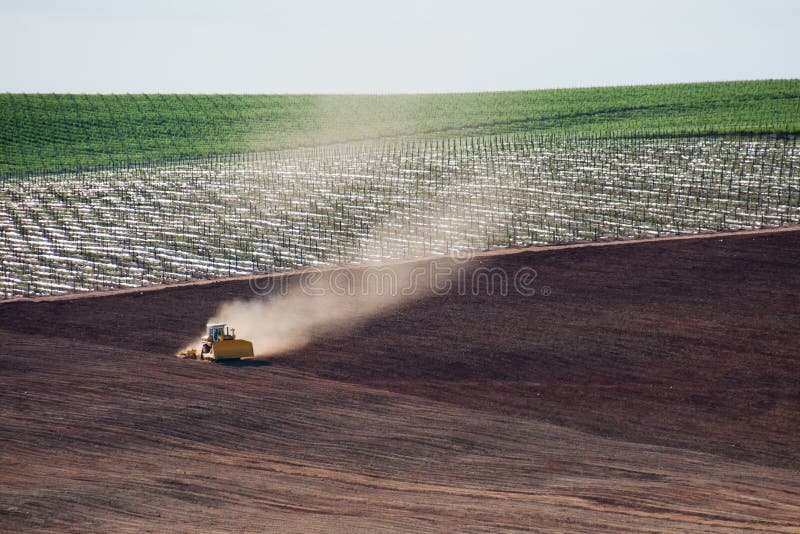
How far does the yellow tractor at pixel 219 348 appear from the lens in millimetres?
31172

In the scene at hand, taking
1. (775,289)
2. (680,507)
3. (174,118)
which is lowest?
(680,507)

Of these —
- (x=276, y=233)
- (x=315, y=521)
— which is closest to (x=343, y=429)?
(x=315, y=521)

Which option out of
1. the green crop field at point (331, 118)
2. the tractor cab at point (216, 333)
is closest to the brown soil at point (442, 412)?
the tractor cab at point (216, 333)

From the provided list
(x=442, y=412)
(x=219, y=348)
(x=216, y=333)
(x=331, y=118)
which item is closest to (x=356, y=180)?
(x=216, y=333)

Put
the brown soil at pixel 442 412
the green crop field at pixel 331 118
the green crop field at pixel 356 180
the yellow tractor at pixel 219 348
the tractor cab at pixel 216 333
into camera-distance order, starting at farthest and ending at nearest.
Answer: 1. the green crop field at pixel 331 118
2. the green crop field at pixel 356 180
3. the tractor cab at pixel 216 333
4. the yellow tractor at pixel 219 348
5. the brown soil at pixel 442 412

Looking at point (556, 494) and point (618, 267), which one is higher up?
point (618, 267)

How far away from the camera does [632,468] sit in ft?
71.0

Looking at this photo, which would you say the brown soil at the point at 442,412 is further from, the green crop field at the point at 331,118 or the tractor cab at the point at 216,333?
the green crop field at the point at 331,118

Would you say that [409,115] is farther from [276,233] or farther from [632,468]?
[632,468]

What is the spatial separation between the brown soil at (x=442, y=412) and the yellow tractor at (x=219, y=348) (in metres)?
0.89

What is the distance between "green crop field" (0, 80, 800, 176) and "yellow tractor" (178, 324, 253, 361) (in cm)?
5274

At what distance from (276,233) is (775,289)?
24.6 m

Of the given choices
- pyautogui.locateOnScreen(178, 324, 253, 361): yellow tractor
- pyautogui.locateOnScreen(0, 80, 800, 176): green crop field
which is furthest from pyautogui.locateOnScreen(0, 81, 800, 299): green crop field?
pyautogui.locateOnScreen(178, 324, 253, 361): yellow tractor

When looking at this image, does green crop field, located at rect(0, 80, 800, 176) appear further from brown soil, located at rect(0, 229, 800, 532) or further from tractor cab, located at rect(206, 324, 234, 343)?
tractor cab, located at rect(206, 324, 234, 343)
